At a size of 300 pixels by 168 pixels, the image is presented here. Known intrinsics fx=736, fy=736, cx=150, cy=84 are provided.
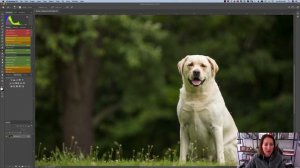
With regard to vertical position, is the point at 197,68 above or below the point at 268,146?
above

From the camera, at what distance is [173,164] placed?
15.9ft

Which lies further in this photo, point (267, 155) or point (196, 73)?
point (196, 73)

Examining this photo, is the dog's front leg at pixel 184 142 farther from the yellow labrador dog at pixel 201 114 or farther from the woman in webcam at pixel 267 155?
the woman in webcam at pixel 267 155

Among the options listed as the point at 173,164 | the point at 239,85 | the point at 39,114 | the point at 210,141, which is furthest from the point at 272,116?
the point at 173,164

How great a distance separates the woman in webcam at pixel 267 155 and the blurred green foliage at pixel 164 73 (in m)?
7.96

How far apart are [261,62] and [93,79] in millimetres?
3398

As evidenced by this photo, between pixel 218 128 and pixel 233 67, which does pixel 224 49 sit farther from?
pixel 218 128

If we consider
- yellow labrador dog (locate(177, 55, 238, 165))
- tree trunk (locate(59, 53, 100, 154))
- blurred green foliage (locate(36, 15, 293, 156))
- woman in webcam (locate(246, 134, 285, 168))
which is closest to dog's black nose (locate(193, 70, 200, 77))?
yellow labrador dog (locate(177, 55, 238, 165))

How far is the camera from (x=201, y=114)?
18.8 feet

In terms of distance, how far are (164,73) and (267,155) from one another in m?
9.80

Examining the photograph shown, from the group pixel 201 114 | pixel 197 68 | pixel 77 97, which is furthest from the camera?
pixel 77 97

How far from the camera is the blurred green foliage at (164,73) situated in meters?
12.8

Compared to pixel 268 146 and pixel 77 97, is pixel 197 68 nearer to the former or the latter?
pixel 268 146

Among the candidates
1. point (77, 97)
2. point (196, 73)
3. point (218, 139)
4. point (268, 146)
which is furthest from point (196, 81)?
point (77, 97)
